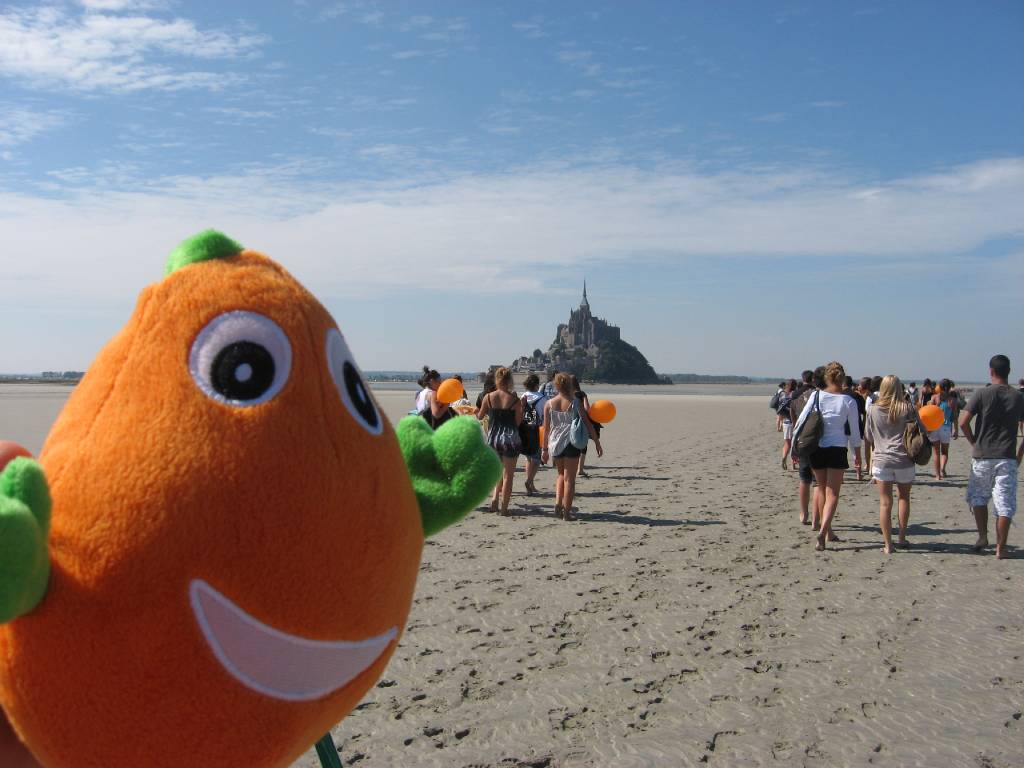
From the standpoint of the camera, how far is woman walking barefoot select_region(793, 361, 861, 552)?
854 centimetres

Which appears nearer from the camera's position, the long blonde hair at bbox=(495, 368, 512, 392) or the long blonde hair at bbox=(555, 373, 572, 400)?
the long blonde hair at bbox=(495, 368, 512, 392)

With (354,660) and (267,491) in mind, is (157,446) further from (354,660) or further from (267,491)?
(354,660)

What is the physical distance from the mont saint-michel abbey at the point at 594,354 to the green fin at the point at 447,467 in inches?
4662

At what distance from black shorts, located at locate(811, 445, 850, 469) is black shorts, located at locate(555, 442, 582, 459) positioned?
2.86 m

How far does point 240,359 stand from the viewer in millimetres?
1540

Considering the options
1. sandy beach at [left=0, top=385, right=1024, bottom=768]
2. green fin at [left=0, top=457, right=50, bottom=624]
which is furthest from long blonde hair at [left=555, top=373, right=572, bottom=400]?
green fin at [left=0, top=457, right=50, bottom=624]

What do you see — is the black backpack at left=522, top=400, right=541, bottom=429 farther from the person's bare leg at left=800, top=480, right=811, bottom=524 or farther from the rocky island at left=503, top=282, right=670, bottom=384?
the rocky island at left=503, top=282, right=670, bottom=384

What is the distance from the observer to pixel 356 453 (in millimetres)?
1609

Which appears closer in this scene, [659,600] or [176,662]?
[176,662]

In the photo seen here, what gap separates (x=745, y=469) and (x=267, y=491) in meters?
15.5

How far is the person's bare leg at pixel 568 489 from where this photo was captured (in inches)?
405

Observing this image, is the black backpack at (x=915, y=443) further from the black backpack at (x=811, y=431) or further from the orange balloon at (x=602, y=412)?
the orange balloon at (x=602, y=412)

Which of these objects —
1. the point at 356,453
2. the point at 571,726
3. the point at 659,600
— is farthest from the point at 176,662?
the point at 659,600

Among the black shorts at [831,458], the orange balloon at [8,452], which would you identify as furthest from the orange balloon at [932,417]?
the orange balloon at [8,452]
